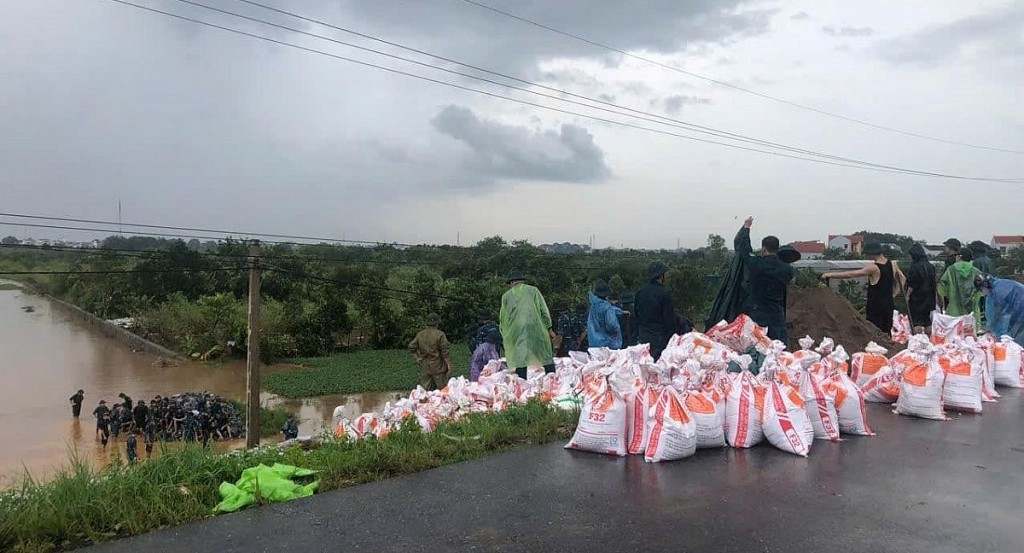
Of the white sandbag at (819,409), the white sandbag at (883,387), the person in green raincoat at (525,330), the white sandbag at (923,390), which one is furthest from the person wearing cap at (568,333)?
the white sandbag at (819,409)

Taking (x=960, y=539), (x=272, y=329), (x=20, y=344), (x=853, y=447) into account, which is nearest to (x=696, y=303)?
(x=272, y=329)

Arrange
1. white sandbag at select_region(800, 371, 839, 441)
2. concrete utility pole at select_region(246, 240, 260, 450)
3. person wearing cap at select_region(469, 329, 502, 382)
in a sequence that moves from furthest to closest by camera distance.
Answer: concrete utility pole at select_region(246, 240, 260, 450), person wearing cap at select_region(469, 329, 502, 382), white sandbag at select_region(800, 371, 839, 441)

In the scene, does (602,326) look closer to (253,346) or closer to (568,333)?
(568,333)

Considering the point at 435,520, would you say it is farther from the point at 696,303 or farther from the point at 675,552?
the point at 696,303

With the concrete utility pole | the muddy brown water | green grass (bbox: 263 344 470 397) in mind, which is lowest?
the muddy brown water

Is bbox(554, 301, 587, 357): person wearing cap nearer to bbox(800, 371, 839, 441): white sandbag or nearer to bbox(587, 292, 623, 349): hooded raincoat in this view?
bbox(587, 292, 623, 349): hooded raincoat

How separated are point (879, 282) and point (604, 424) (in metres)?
5.17

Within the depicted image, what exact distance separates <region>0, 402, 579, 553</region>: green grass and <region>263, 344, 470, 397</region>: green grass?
15.4m

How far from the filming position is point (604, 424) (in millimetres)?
4523

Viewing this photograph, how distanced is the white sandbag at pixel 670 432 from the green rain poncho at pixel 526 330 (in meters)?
3.04

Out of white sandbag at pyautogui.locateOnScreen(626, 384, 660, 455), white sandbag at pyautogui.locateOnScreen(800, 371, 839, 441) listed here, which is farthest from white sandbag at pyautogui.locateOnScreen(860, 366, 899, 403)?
white sandbag at pyautogui.locateOnScreen(626, 384, 660, 455)

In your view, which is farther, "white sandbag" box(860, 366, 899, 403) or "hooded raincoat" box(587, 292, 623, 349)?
"hooded raincoat" box(587, 292, 623, 349)

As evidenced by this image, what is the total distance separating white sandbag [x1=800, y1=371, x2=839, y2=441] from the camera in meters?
4.92

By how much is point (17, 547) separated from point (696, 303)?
2416cm
